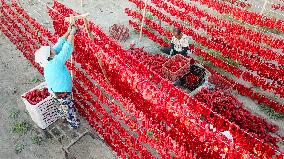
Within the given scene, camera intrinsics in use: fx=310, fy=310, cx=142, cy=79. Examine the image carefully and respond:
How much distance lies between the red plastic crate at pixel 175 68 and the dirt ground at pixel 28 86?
1962mm

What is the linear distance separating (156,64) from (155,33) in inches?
111

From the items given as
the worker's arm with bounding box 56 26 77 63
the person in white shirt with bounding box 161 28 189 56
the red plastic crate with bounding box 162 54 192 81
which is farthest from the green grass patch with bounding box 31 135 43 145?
the person in white shirt with bounding box 161 28 189 56

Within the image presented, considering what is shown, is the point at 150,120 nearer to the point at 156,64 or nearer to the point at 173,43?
the point at 156,64

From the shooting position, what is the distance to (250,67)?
8781mm

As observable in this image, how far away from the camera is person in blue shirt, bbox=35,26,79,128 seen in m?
6.18

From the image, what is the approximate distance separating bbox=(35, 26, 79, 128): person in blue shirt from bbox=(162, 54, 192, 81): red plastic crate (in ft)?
8.72

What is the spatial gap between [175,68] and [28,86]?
426 cm

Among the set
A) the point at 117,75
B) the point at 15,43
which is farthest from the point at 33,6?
the point at 117,75

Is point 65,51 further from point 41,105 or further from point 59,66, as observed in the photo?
point 41,105

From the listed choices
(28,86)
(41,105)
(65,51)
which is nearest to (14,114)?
(28,86)

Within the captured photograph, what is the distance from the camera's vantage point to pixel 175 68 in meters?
8.28

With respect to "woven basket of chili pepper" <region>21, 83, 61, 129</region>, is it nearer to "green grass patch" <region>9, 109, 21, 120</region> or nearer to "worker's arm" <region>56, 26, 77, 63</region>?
"green grass patch" <region>9, 109, 21, 120</region>

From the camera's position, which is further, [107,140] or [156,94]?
[107,140]

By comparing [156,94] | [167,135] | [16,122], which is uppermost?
[156,94]
